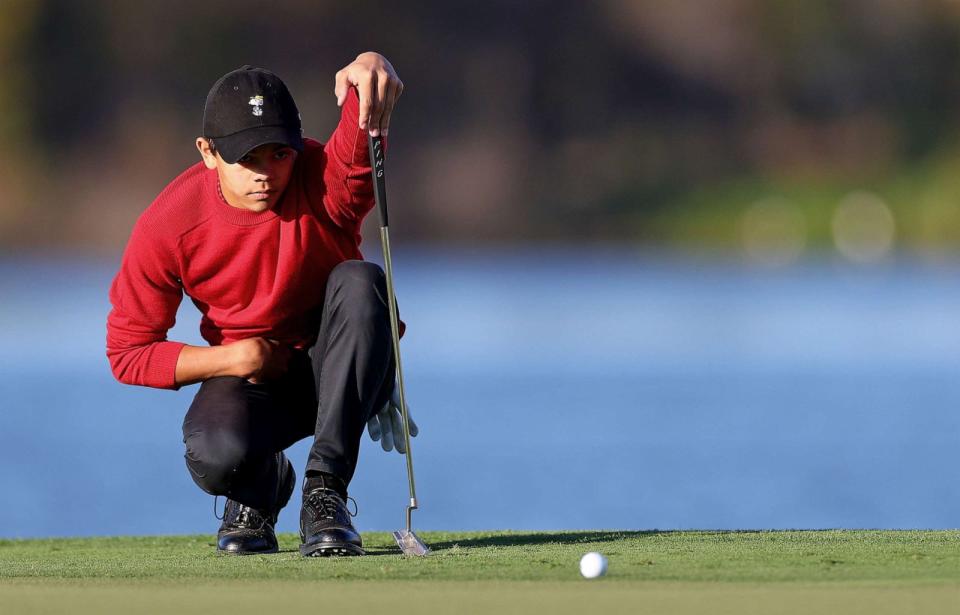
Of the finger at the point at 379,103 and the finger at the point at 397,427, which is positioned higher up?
the finger at the point at 379,103

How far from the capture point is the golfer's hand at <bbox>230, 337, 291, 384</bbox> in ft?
12.9

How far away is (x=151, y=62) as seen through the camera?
58719 mm

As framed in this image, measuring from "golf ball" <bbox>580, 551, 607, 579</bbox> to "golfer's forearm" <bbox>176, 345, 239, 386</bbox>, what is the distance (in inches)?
41.3

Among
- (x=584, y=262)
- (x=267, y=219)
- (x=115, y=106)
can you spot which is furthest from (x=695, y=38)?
(x=267, y=219)

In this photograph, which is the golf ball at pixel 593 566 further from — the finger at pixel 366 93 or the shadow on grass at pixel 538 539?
the finger at pixel 366 93

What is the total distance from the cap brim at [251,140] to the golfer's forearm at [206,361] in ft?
1.43

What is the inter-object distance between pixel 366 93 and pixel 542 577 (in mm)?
1109

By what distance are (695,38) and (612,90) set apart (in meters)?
3.42

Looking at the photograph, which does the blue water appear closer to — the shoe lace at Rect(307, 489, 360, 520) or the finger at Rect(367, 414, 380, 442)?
the finger at Rect(367, 414, 380, 442)

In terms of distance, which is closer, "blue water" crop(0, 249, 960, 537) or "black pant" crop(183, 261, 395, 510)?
"black pant" crop(183, 261, 395, 510)

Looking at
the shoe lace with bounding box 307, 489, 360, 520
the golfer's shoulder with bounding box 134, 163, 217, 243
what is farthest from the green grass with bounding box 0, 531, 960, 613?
the golfer's shoulder with bounding box 134, 163, 217, 243

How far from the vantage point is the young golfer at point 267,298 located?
3.80m

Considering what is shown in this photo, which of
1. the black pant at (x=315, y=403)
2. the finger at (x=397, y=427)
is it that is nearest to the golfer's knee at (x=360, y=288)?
the black pant at (x=315, y=403)

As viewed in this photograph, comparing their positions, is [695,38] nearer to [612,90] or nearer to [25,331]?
[612,90]
